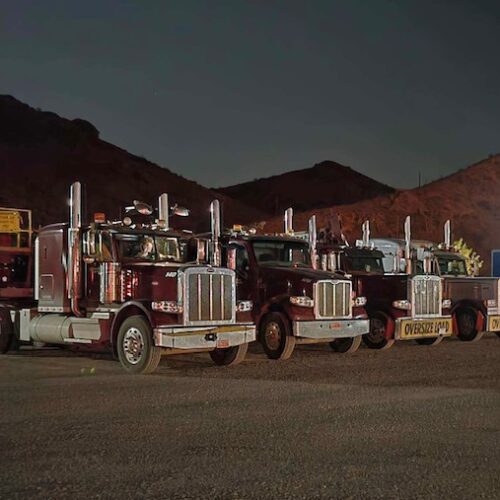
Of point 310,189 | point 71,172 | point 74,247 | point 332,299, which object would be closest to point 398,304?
point 332,299

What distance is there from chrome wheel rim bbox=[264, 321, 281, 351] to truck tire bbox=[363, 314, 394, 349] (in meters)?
3.71

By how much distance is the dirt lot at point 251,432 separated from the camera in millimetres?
7039

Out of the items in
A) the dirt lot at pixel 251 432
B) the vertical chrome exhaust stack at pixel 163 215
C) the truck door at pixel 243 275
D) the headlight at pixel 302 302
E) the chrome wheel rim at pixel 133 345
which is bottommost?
the dirt lot at pixel 251 432

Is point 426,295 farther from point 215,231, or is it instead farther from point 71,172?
point 71,172

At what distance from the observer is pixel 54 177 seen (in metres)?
65.1

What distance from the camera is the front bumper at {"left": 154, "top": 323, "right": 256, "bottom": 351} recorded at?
1441 centimetres

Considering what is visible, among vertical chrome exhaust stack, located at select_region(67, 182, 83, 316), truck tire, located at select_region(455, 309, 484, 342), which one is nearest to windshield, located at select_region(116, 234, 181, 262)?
vertical chrome exhaust stack, located at select_region(67, 182, 83, 316)

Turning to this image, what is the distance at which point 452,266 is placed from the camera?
24750 millimetres

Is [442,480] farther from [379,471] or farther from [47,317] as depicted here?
[47,317]

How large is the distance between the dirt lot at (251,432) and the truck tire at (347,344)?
9.35 feet

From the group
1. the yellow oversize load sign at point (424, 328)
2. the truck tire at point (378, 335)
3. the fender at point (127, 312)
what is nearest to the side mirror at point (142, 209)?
the fender at point (127, 312)

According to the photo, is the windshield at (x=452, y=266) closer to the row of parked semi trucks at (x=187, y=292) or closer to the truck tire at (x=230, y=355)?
the row of parked semi trucks at (x=187, y=292)

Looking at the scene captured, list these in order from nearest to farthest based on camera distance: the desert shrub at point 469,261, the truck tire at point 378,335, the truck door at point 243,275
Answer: the truck door at point 243,275 → the truck tire at point 378,335 → the desert shrub at point 469,261

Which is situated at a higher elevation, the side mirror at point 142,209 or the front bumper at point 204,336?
the side mirror at point 142,209
